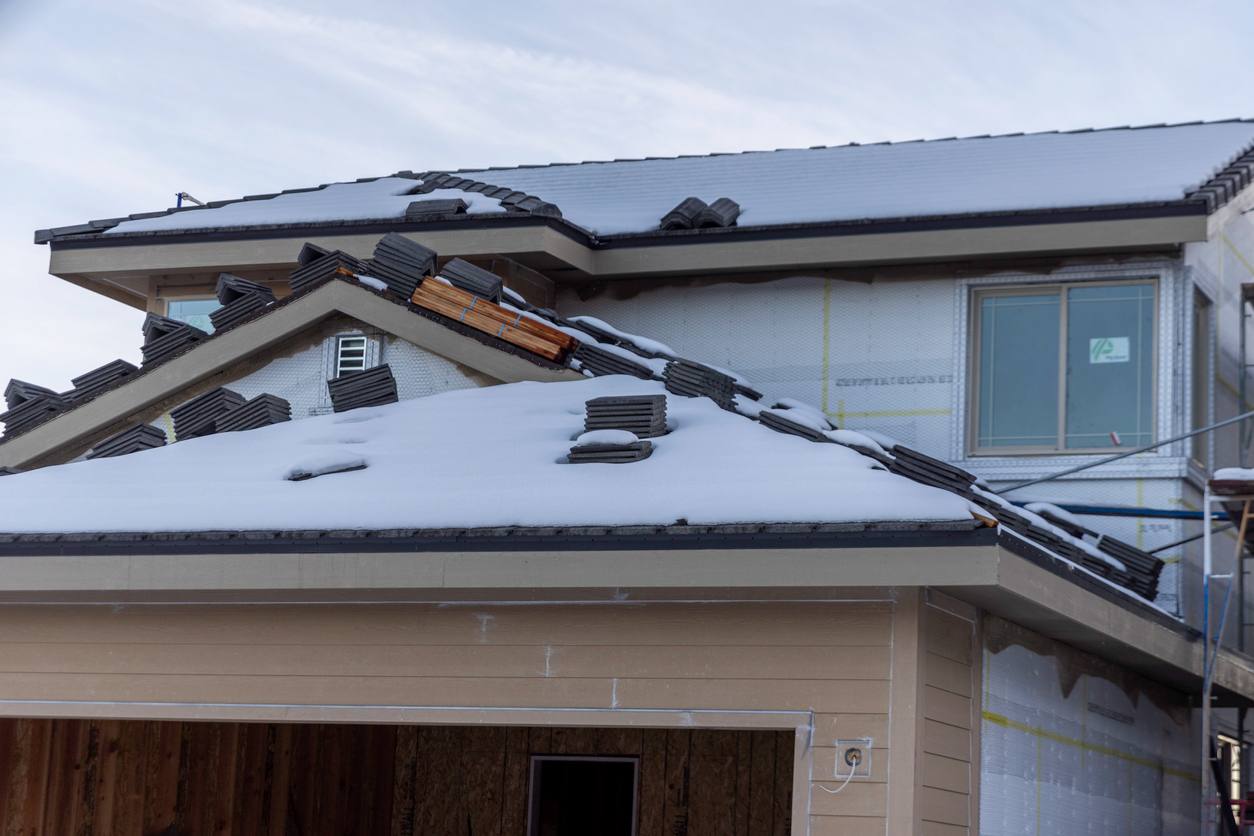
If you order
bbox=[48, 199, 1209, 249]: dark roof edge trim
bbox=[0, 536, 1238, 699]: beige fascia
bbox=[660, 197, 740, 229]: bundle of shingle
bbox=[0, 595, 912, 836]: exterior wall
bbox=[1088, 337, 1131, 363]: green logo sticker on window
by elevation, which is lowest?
bbox=[0, 595, 912, 836]: exterior wall

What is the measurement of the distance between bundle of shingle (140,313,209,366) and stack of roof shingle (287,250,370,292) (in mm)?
892

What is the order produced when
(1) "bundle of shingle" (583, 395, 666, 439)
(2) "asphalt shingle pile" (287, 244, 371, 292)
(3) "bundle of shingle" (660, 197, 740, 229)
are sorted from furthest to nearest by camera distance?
1. (3) "bundle of shingle" (660, 197, 740, 229)
2. (2) "asphalt shingle pile" (287, 244, 371, 292)
3. (1) "bundle of shingle" (583, 395, 666, 439)

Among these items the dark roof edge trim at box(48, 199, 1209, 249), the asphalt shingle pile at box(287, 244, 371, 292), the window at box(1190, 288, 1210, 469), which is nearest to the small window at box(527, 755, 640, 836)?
the asphalt shingle pile at box(287, 244, 371, 292)

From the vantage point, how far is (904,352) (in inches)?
558

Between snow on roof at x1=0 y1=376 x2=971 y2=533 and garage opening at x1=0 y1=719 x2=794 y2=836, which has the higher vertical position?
snow on roof at x1=0 y1=376 x2=971 y2=533

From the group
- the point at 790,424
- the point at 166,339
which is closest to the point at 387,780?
the point at 166,339

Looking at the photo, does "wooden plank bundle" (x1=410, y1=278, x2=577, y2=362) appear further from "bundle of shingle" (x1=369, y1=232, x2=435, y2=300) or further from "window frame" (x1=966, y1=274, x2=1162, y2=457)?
"window frame" (x1=966, y1=274, x2=1162, y2=457)

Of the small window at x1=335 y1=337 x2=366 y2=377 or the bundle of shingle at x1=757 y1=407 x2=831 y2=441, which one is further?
the small window at x1=335 y1=337 x2=366 y2=377

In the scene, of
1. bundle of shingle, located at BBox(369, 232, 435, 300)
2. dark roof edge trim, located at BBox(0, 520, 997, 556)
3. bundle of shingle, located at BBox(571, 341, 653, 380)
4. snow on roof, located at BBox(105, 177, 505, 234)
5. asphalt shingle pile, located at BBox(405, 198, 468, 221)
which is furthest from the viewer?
snow on roof, located at BBox(105, 177, 505, 234)

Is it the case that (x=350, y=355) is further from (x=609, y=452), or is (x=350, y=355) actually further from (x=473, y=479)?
(x=609, y=452)

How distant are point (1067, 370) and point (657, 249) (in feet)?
11.8

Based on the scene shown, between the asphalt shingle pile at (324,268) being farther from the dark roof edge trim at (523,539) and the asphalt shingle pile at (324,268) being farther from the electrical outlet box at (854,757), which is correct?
the electrical outlet box at (854,757)

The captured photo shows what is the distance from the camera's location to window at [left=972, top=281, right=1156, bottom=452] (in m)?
13.5

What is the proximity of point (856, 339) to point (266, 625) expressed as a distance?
617 cm
